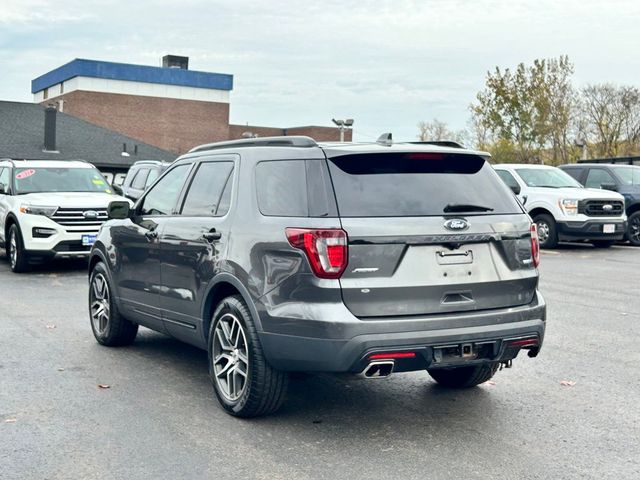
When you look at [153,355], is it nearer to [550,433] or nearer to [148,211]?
[148,211]

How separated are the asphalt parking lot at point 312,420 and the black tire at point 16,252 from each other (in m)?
5.82

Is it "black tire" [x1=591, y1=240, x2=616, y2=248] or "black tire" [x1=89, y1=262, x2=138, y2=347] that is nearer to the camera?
"black tire" [x1=89, y1=262, x2=138, y2=347]

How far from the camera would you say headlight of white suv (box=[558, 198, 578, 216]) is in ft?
63.4

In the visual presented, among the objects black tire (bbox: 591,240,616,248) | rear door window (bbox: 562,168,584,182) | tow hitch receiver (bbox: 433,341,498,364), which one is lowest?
black tire (bbox: 591,240,616,248)

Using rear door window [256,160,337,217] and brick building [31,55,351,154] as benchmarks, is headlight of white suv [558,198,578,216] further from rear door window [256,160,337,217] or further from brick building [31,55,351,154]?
brick building [31,55,351,154]

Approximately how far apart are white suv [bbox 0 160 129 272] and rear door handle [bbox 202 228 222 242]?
848 centimetres

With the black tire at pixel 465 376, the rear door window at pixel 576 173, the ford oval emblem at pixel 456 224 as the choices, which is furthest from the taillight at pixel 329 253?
the rear door window at pixel 576 173

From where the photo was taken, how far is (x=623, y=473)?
4820 millimetres

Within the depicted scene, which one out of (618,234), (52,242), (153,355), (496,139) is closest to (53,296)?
(52,242)

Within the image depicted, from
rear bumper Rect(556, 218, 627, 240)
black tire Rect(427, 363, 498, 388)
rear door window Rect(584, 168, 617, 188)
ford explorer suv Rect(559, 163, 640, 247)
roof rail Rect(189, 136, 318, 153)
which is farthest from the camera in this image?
rear door window Rect(584, 168, 617, 188)

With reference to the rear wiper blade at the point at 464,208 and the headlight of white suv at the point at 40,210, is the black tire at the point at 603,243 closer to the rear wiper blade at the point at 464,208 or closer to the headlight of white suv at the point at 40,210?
the headlight of white suv at the point at 40,210

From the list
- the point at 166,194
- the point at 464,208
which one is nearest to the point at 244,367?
the point at 464,208

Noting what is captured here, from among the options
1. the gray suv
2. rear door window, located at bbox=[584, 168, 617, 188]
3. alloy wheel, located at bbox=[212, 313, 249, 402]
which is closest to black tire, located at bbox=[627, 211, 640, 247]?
rear door window, located at bbox=[584, 168, 617, 188]

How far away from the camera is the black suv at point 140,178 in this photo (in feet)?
68.8
